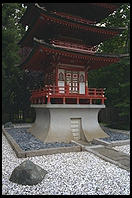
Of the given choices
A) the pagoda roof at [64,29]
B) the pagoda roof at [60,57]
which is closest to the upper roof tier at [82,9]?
the pagoda roof at [64,29]

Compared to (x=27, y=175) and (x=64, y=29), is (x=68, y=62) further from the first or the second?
(x=27, y=175)

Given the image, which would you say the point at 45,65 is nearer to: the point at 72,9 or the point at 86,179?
the point at 72,9

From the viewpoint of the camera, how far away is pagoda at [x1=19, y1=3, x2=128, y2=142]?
524 inches

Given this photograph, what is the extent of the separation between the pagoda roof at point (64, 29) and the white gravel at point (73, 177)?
9.66 meters

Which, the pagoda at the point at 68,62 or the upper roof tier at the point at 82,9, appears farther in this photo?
the upper roof tier at the point at 82,9

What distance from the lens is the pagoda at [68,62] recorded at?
13305 mm

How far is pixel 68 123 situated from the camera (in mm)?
14031

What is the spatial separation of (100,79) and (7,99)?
14.0 meters

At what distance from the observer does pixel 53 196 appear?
5.53 m

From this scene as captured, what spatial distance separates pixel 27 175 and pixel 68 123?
780 centimetres

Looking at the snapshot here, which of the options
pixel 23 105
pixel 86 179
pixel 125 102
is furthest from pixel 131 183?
pixel 23 105

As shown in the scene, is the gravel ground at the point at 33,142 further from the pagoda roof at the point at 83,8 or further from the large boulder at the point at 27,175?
the pagoda roof at the point at 83,8

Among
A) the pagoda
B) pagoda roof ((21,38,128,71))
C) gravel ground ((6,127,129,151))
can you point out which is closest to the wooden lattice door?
the pagoda

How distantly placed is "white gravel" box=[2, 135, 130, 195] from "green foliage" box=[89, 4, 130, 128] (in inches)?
444
